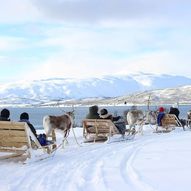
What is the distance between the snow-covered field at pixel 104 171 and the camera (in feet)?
25.6

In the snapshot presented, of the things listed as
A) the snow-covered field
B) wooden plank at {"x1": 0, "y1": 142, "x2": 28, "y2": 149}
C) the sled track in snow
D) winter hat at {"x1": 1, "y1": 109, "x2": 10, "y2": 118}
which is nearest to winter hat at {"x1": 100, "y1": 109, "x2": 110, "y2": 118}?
the snow-covered field

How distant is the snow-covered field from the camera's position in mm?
7801

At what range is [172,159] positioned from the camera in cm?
1084

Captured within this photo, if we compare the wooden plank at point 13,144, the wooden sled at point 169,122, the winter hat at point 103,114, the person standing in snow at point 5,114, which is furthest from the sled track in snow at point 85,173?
the wooden sled at point 169,122

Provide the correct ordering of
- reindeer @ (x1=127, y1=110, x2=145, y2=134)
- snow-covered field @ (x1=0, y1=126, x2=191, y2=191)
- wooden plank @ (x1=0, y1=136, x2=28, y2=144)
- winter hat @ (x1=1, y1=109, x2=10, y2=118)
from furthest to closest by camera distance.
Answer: reindeer @ (x1=127, y1=110, x2=145, y2=134) → winter hat @ (x1=1, y1=109, x2=10, y2=118) → wooden plank @ (x1=0, y1=136, x2=28, y2=144) → snow-covered field @ (x1=0, y1=126, x2=191, y2=191)

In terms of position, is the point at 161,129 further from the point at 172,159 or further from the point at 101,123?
the point at 172,159

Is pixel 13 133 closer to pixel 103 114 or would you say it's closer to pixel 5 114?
pixel 5 114

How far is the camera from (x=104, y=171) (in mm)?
9320

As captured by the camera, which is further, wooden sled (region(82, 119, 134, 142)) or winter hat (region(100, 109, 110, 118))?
winter hat (region(100, 109, 110, 118))

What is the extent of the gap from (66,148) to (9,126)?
345 cm

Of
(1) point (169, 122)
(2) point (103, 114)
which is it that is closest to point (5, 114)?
(2) point (103, 114)

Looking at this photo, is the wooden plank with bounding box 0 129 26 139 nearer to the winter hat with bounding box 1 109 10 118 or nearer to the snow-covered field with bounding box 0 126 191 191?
the snow-covered field with bounding box 0 126 191 191

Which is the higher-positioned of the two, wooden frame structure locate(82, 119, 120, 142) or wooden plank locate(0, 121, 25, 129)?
wooden plank locate(0, 121, 25, 129)

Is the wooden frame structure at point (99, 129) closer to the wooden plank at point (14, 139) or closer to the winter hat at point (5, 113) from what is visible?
the winter hat at point (5, 113)
